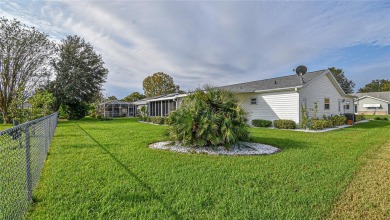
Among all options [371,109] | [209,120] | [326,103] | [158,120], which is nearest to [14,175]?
[209,120]

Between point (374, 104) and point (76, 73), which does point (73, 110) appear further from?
point (374, 104)

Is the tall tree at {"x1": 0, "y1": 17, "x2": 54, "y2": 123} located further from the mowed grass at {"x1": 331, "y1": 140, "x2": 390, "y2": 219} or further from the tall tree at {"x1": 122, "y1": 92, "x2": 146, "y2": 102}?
the tall tree at {"x1": 122, "y1": 92, "x2": 146, "y2": 102}

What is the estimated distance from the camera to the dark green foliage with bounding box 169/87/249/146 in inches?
248

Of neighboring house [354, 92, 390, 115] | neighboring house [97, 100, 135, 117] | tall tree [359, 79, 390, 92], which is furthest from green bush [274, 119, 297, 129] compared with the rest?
tall tree [359, 79, 390, 92]

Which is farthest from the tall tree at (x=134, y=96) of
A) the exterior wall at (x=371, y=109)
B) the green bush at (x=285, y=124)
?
the exterior wall at (x=371, y=109)

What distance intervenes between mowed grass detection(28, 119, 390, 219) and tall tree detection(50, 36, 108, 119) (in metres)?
22.0

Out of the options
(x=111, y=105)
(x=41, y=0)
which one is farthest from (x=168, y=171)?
(x=111, y=105)

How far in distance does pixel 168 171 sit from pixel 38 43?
2584 centimetres

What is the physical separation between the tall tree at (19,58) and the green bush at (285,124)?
23587mm

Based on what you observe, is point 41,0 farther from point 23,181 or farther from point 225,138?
point 225,138

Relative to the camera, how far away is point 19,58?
20672 millimetres

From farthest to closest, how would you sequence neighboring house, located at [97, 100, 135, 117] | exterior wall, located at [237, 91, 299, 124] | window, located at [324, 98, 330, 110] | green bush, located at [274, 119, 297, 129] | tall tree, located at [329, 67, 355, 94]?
tall tree, located at [329, 67, 355, 94], neighboring house, located at [97, 100, 135, 117], window, located at [324, 98, 330, 110], exterior wall, located at [237, 91, 299, 124], green bush, located at [274, 119, 297, 129]

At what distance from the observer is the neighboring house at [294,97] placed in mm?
12732

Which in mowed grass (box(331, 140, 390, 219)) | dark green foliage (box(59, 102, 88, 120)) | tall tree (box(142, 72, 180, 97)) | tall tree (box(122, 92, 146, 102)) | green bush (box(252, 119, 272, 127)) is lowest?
mowed grass (box(331, 140, 390, 219))
